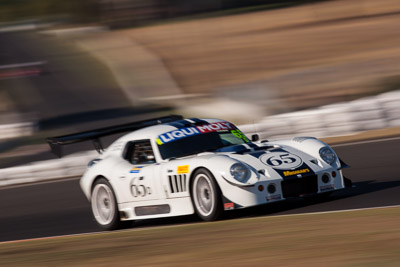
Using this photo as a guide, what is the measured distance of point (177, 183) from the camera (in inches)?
330

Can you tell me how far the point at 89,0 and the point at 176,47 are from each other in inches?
514

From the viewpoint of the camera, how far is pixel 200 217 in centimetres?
825

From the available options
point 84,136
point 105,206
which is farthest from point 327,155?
point 84,136

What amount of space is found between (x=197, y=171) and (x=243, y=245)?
1925 mm

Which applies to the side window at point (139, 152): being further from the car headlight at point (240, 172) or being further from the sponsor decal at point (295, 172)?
the sponsor decal at point (295, 172)

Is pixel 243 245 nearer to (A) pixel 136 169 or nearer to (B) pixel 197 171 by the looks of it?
(B) pixel 197 171

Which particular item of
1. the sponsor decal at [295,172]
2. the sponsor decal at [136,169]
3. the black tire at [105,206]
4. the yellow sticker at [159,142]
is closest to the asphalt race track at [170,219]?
the black tire at [105,206]

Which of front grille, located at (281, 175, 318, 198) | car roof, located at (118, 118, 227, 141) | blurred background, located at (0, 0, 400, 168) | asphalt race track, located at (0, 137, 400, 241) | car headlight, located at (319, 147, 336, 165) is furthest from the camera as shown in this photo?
blurred background, located at (0, 0, 400, 168)

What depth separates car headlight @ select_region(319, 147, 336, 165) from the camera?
8562mm

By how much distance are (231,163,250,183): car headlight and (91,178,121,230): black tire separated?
198 cm

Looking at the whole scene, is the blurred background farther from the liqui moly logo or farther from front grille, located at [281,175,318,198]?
front grille, located at [281,175,318,198]

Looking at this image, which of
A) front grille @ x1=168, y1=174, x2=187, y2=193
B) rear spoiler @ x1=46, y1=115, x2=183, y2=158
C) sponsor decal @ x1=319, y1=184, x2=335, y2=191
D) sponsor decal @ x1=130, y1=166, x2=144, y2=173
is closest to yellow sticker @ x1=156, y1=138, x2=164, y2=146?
sponsor decal @ x1=130, y1=166, x2=144, y2=173

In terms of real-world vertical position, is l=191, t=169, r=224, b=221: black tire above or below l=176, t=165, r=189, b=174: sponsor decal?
below

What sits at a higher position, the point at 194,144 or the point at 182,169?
the point at 194,144
